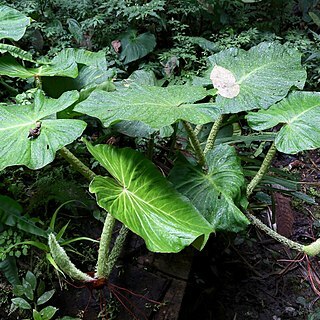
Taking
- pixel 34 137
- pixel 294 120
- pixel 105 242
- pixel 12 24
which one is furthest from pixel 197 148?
pixel 12 24

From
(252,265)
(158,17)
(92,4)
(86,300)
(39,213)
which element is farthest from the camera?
(92,4)

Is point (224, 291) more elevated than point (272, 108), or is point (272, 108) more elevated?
point (272, 108)

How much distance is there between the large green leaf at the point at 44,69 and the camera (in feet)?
5.53

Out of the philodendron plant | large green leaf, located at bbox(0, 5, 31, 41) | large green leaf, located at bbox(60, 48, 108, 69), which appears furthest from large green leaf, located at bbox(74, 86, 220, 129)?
large green leaf, located at bbox(0, 5, 31, 41)

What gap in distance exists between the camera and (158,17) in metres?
2.55

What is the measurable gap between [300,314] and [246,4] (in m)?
2.43

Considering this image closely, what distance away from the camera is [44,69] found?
70.4 inches

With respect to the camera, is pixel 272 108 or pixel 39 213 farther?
pixel 39 213

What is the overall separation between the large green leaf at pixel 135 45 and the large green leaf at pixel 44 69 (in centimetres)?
78

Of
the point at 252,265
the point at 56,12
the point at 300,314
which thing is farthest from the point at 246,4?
the point at 300,314

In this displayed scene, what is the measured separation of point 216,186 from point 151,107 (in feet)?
1.23

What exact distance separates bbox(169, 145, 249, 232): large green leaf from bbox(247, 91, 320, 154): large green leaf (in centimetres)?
17

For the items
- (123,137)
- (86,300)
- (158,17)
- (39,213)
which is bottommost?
(86,300)

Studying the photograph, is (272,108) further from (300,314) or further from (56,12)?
(56,12)
